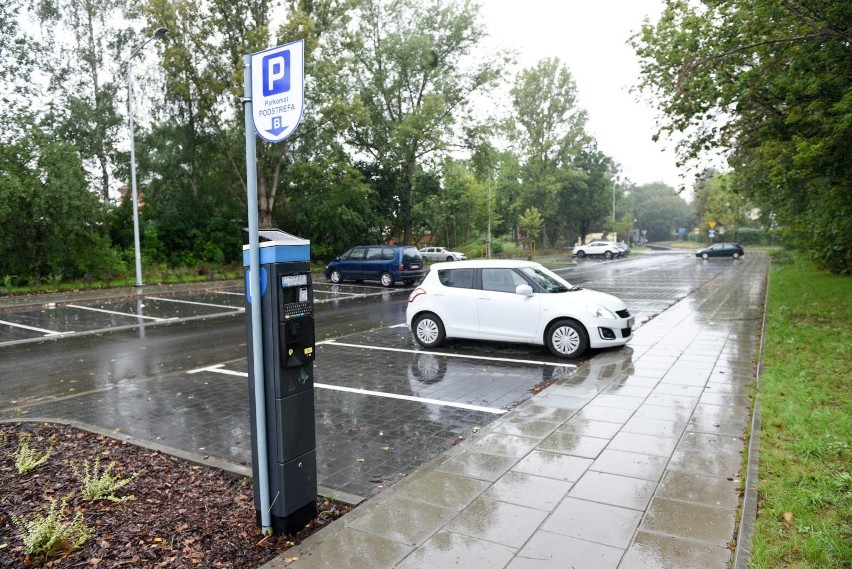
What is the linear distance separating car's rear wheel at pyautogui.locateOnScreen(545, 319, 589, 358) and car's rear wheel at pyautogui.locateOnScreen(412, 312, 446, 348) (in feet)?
6.41

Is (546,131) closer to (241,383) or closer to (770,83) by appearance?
(770,83)

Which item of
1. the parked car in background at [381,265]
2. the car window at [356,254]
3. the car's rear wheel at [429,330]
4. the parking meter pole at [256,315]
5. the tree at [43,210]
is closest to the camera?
the parking meter pole at [256,315]

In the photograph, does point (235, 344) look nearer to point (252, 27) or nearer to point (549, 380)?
point (549, 380)

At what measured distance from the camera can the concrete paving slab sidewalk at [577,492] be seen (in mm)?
3535

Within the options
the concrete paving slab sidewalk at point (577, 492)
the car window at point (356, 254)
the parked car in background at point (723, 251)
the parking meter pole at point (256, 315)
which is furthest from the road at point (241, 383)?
the parked car in background at point (723, 251)

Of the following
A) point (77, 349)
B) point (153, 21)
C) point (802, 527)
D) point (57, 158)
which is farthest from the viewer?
point (153, 21)

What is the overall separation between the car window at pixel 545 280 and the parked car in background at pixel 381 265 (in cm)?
1408

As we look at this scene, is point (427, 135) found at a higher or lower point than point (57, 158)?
higher

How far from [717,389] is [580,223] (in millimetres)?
59483

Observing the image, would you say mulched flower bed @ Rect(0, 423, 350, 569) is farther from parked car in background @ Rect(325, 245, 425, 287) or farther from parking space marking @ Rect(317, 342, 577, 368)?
parked car in background @ Rect(325, 245, 425, 287)

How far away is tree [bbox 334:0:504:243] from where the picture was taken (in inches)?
1337

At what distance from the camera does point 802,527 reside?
12.2 feet

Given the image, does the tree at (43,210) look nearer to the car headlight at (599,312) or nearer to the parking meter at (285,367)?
the car headlight at (599,312)

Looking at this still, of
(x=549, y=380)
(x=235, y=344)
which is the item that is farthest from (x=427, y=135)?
(x=549, y=380)
